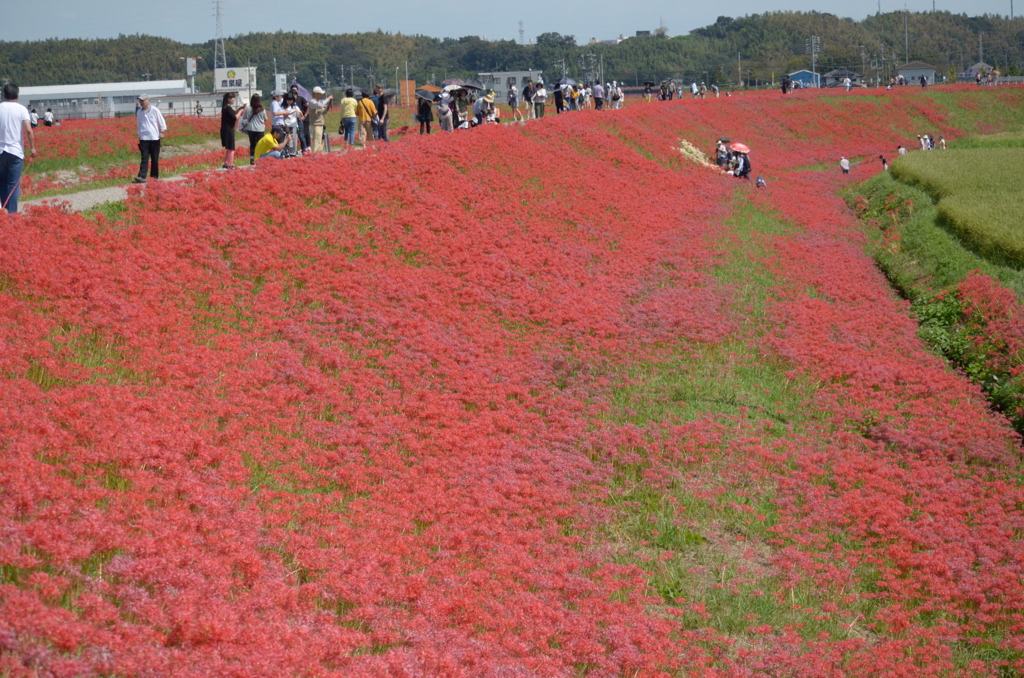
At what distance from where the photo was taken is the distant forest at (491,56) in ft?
442

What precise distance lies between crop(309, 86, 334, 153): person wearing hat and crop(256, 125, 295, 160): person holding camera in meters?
2.34

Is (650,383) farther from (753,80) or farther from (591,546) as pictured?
(753,80)

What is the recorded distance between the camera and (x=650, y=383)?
1503 cm

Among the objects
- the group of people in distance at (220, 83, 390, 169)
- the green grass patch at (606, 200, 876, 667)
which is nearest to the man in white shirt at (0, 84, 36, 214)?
the group of people in distance at (220, 83, 390, 169)

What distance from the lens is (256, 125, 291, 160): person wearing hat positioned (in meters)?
21.8

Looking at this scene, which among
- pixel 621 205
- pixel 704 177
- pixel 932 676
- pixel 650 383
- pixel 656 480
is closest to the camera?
pixel 932 676

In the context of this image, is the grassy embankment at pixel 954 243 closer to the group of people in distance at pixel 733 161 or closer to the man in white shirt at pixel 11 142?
the group of people in distance at pixel 733 161

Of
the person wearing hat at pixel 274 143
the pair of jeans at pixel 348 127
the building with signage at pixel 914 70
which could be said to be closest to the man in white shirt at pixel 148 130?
the person wearing hat at pixel 274 143

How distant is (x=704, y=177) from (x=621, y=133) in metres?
4.36

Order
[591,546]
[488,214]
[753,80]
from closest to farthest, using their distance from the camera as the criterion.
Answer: [591,546] → [488,214] → [753,80]

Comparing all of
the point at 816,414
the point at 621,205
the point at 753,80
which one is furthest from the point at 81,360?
the point at 753,80

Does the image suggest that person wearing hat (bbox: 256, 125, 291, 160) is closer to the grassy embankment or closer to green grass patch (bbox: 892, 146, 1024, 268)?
the grassy embankment

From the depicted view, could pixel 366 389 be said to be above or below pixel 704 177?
below

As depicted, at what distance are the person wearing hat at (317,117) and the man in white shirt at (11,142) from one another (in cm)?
1078
